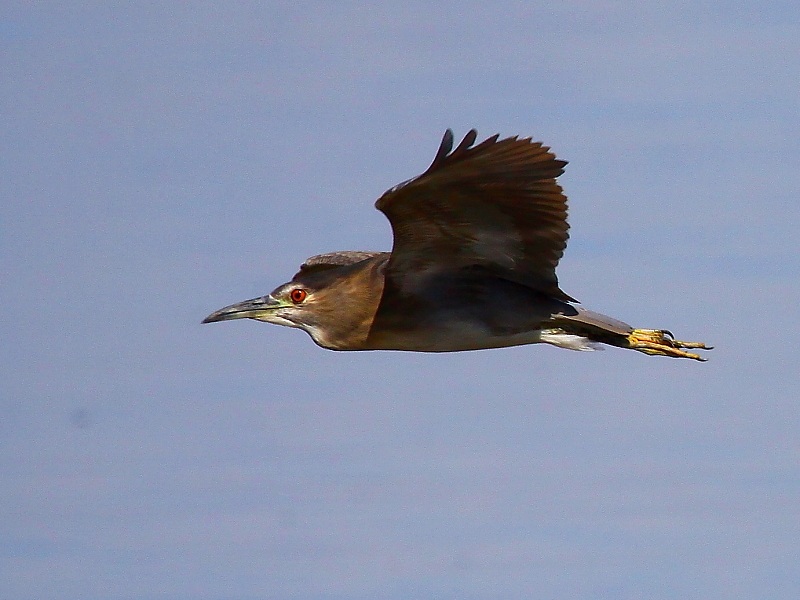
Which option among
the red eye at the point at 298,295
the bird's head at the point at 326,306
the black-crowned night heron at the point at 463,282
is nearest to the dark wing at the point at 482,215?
the black-crowned night heron at the point at 463,282

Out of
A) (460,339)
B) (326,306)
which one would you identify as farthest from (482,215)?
(326,306)

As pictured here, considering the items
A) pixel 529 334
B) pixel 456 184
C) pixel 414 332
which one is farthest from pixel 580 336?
pixel 456 184

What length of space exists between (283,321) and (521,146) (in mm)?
2954

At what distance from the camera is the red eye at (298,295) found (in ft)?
44.5

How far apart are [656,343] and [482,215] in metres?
2.71

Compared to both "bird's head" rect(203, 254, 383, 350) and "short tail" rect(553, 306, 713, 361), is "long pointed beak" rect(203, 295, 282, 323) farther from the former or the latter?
"short tail" rect(553, 306, 713, 361)

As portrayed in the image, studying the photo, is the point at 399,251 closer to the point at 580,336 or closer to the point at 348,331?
the point at 348,331

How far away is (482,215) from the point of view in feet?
40.6

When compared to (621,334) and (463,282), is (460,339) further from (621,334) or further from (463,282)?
(621,334)

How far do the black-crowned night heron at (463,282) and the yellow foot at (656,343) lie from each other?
12 millimetres

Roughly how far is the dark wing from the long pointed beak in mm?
1164

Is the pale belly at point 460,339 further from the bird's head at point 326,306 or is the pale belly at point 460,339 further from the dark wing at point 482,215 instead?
the dark wing at point 482,215

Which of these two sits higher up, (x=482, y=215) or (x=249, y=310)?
(x=482, y=215)

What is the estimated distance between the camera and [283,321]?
13680 millimetres
